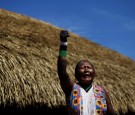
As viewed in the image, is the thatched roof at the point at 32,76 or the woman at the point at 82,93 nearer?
the woman at the point at 82,93

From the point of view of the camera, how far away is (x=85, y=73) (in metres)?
2.60

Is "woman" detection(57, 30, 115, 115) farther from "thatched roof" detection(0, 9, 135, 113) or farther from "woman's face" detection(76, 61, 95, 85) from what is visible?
"thatched roof" detection(0, 9, 135, 113)

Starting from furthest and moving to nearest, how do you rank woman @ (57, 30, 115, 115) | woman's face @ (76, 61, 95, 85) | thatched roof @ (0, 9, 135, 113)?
1. thatched roof @ (0, 9, 135, 113)
2. woman's face @ (76, 61, 95, 85)
3. woman @ (57, 30, 115, 115)

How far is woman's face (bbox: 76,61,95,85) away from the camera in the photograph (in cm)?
258

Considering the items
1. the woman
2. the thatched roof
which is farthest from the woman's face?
the thatched roof

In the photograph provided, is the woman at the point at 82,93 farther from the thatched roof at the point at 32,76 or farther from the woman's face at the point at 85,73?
the thatched roof at the point at 32,76

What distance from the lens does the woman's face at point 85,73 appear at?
8.46ft

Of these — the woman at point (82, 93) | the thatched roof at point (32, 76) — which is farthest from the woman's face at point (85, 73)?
the thatched roof at point (32, 76)

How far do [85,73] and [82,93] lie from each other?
0.65 ft

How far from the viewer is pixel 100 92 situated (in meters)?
2.59

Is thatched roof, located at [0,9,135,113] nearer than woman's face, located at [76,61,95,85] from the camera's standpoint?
No

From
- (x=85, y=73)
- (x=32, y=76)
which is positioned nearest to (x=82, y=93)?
(x=85, y=73)

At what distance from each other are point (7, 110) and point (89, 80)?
2379mm

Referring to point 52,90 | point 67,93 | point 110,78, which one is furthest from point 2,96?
point 110,78
